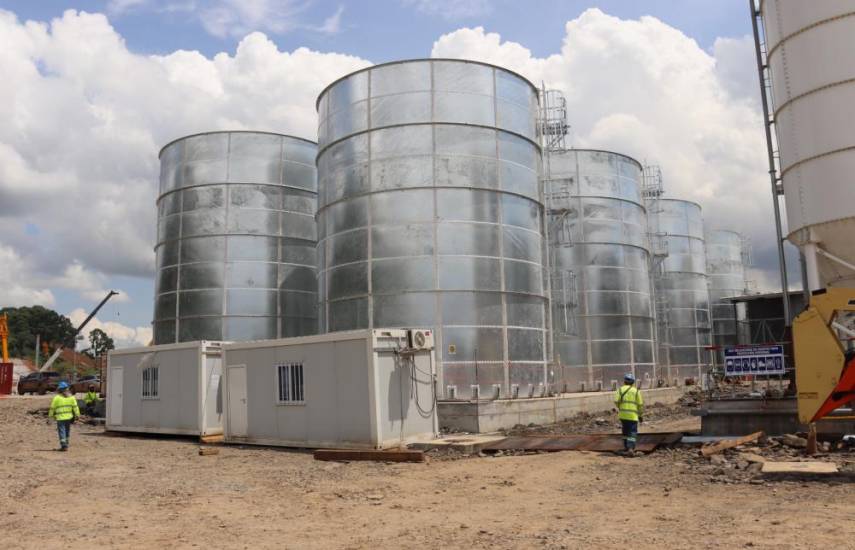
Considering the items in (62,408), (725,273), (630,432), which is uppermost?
(725,273)

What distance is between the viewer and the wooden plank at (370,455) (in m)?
13.6

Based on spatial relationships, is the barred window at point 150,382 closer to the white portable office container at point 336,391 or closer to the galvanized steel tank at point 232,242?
the white portable office container at point 336,391

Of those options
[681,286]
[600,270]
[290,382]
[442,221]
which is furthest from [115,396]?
[681,286]

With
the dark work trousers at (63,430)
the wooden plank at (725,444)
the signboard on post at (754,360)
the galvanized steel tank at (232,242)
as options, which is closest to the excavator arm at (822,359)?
the wooden plank at (725,444)

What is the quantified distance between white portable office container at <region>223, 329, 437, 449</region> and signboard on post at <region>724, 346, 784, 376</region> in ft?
21.6

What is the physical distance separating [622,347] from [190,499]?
22389mm

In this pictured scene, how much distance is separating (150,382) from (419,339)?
9.26 metres

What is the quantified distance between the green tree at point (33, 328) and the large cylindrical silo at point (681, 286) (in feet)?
253

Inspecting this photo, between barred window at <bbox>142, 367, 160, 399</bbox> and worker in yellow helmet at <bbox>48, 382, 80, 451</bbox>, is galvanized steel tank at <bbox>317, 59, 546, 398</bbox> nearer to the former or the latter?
barred window at <bbox>142, 367, 160, 399</bbox>

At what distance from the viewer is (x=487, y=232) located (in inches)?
777

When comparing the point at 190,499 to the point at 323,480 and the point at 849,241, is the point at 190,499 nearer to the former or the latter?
the point at 323,480

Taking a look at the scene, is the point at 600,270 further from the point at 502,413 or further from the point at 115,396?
the point at 115,396

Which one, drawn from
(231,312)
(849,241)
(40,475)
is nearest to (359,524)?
(40,475)

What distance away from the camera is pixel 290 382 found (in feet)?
53.9
